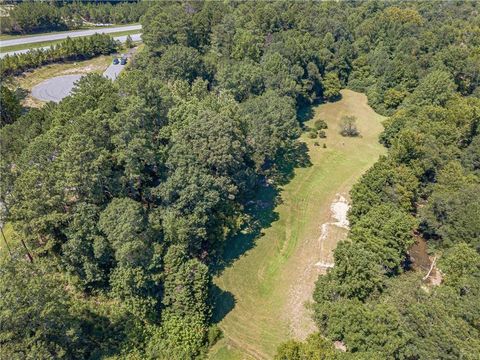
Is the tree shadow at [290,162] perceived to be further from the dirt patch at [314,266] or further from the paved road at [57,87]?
the paved road at [57,87]

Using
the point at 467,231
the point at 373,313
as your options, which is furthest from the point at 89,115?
the point at 467,231

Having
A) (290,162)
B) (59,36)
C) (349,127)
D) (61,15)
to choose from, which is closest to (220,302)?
(290,162)

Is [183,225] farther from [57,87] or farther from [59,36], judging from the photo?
[59,36]

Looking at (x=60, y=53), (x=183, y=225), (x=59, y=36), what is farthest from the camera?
(x=59, y=36)

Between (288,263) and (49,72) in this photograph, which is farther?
(49,72)

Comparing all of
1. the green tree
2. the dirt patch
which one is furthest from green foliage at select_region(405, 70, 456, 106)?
the dirt patch

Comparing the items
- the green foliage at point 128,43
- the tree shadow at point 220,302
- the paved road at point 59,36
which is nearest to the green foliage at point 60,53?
the green foliage at point 128,43

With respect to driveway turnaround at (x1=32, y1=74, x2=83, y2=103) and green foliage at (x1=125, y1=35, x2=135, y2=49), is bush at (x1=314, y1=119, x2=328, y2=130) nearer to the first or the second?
driveway turnaround at (x1=32, y1=74, x2=83, y2=103)
